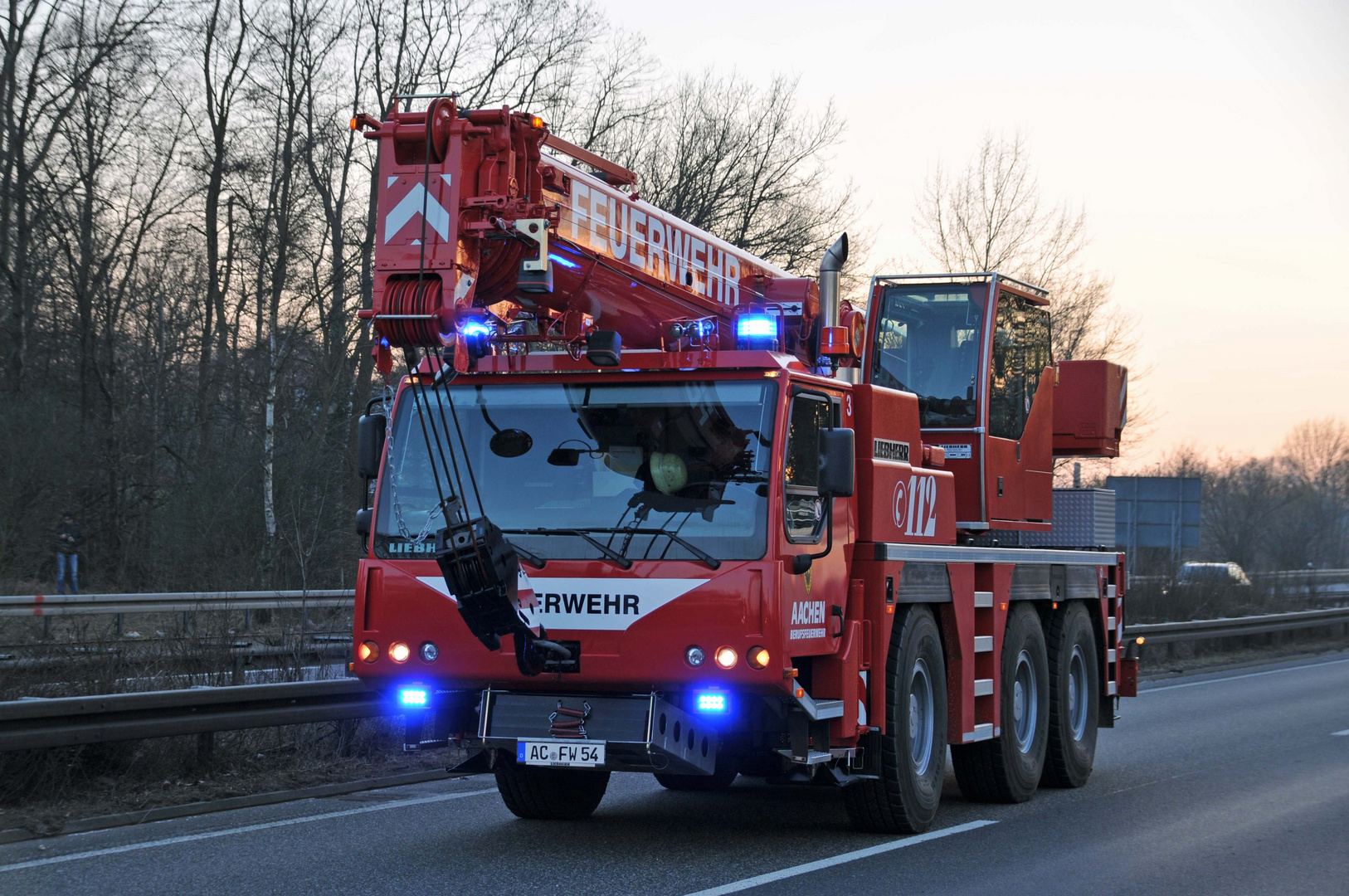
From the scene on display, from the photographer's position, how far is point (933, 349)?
1138 centimetres

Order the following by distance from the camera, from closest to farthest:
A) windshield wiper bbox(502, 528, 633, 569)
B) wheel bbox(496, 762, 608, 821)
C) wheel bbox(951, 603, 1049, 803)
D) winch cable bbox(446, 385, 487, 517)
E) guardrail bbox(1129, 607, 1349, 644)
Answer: windshield wiper bbox(502, 528, 633, 569) → winch cable bbox(446, 385, 487, 517) → wheel bbox(496, 762, 608, 821) → wheel bbox(951, 603, 1049, 803) → guardrail bbox(1129, 607, 1349, 644)

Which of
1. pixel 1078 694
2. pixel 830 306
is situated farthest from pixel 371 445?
pixel 1078 694

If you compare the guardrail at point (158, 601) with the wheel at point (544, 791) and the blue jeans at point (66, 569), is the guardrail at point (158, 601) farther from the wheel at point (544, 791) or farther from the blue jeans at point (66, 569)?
the wheel at point (544, 791)

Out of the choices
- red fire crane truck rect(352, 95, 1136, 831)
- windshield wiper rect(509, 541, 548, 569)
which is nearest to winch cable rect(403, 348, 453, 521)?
red fire crane truck rect(352, 95, 1136, 831)

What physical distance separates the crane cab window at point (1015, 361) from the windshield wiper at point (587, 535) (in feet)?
14.4

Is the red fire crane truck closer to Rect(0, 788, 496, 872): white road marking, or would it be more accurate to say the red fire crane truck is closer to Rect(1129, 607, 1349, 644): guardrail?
Rect(0, 788, 496, 872): white road marking

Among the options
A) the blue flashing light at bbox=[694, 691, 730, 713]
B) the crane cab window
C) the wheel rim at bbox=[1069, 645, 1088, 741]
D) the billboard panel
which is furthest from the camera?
the billboard panel

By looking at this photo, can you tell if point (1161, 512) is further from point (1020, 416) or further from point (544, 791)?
point (544, 791)

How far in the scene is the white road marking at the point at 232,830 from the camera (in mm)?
7253

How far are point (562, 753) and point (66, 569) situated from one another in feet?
57.5

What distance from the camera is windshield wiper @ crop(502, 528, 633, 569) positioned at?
7.42 metres

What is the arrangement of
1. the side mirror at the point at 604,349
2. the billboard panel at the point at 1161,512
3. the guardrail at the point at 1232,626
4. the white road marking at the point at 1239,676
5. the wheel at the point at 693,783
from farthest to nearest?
the billboard panel at the point at 1161,512 → the guardrail at the point at 1232,626 → the white road marking at the point at 1239,676 → the wheel at the point at 693,783 → the side mirror at the point at 604,349

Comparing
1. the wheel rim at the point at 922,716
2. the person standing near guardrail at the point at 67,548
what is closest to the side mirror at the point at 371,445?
the wheel rim at the point at 922,716

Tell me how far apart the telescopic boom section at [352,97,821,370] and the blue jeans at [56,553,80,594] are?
51.5 feet
